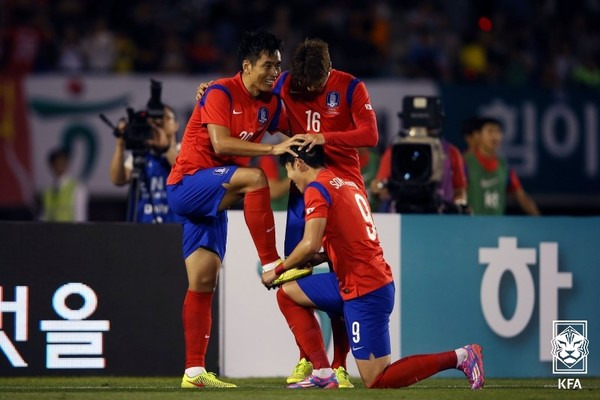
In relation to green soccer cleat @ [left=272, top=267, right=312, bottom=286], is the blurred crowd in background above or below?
above

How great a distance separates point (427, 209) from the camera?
1065 centimetres

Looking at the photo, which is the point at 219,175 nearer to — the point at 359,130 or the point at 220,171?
the point at 220,171

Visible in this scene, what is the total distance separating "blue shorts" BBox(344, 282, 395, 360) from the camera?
8.02m

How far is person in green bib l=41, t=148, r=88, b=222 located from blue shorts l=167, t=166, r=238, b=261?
6250 millimetres

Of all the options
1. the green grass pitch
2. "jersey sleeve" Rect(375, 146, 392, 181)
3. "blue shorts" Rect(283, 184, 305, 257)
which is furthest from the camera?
"jersey sleeve" Rect(375, 146, 392, 181)

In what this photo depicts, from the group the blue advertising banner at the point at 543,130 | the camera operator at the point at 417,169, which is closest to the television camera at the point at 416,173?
the camera operator at the point at 417,169

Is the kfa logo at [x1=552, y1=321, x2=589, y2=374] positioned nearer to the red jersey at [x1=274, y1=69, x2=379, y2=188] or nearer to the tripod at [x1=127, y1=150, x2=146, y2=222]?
the red jersey at [x1=274, y1=69, x2=379, y2=188]

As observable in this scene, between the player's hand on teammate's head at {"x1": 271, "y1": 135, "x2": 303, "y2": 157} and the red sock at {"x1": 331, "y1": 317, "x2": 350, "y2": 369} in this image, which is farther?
the red sock at {"x1": 331, "y1": 317, "x2": 350, "y2": 369}

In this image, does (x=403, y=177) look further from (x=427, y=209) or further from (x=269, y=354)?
(x=269, y=354)

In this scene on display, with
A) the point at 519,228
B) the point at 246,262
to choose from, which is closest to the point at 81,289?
the point at 246,262

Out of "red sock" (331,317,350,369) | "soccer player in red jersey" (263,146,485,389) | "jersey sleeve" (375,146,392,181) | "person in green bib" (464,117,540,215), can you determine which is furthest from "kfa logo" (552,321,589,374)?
"soccer player in red jersey" (263,146,485,389)

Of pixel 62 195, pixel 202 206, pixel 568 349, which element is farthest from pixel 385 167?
pixel 62 195

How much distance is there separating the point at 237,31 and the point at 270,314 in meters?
6.80

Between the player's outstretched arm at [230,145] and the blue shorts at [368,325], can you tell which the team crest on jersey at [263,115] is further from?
the blue shorts at [368,325]
